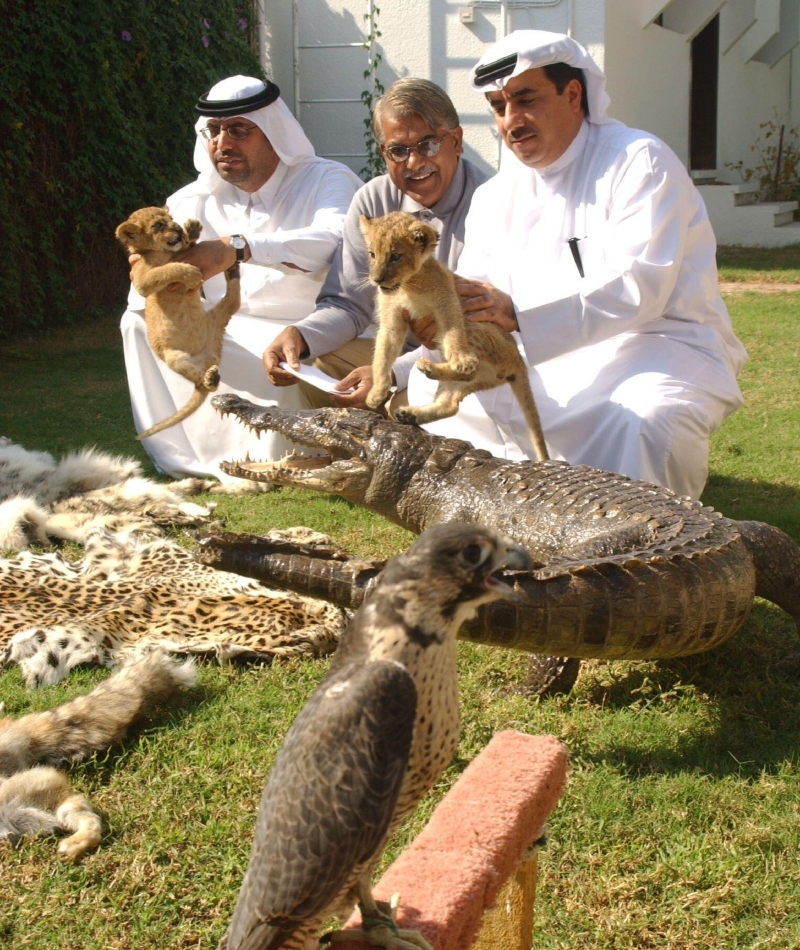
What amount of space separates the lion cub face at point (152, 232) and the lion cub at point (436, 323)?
1.13 meters

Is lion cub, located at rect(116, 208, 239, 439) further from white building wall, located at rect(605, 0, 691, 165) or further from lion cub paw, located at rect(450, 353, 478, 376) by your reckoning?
white building wall, located at rect(605, 0, 691, 165)

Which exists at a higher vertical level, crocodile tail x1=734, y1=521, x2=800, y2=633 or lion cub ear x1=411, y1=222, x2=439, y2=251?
lion cub ear x1=411, y1=222, x2=439, y2=251

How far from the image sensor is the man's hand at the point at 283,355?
17.9ft

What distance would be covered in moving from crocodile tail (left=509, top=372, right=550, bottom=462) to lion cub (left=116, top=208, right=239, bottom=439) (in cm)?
141

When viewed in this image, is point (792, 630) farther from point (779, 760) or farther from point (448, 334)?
point (448, 334)

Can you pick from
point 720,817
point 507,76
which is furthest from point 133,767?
point 507,76

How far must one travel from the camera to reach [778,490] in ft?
18.5

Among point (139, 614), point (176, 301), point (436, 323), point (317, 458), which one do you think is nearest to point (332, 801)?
point (139, 614)

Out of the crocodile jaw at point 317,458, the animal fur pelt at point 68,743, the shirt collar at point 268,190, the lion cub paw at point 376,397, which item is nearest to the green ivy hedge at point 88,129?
the shirt collar at point 268,190

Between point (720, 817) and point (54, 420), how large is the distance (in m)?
6.14

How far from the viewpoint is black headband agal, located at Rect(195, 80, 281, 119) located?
235 inches

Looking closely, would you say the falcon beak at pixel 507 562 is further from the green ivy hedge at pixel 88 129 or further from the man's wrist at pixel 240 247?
the green ivy hedge at pixel 88 129

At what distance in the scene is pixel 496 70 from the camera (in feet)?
15.0

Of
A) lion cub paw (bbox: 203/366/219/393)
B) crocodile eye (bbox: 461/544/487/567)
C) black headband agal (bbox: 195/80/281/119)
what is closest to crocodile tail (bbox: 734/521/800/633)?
crocodile eye (bbox: 461/544/487/567)
